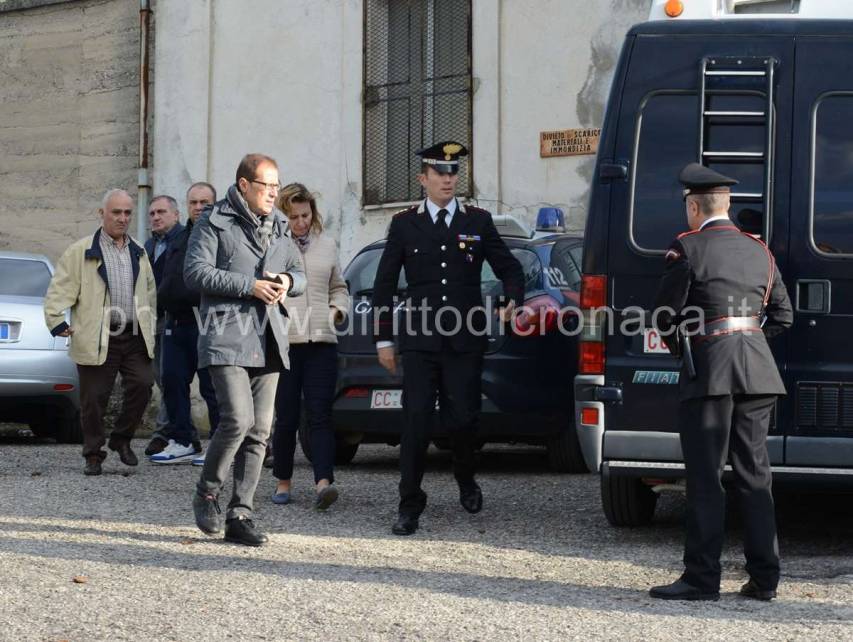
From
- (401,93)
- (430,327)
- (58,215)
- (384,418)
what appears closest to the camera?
(430,327)

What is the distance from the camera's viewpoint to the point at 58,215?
1788cm

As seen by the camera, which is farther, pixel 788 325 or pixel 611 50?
pixel 611 50

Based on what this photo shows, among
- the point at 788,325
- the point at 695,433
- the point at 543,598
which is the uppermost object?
the point at 788,325

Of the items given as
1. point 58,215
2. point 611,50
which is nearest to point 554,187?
point 611,50

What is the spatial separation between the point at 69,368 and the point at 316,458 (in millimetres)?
4565

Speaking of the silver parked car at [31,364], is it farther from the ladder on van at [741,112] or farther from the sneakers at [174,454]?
the ladder on van at [741,112]

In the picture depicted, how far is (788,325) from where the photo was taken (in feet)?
20.6

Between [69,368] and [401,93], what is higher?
[401,93]

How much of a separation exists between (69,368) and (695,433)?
7253 millimetres

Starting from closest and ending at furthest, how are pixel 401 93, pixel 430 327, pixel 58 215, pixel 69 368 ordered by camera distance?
pixel 430 327 < pixel 69 368 < pixel 401 93 < pixel 58 215

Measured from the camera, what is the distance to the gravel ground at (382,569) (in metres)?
5.41

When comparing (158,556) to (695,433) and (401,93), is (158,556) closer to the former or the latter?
(695,433)

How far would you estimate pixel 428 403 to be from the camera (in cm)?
782

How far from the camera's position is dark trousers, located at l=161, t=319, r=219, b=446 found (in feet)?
34.9
